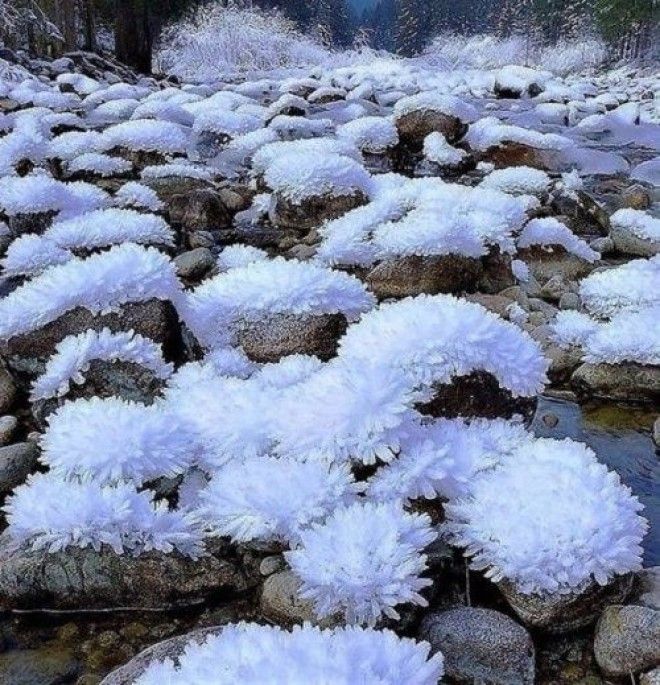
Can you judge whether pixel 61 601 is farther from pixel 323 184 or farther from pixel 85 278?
pixel 323 184

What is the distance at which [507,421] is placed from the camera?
192 cm

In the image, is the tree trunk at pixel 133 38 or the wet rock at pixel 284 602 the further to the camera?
the tree trunk at pixel 133 38

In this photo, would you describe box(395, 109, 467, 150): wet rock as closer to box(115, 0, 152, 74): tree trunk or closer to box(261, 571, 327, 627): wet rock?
box(261, 571, 327, 627): wet rock

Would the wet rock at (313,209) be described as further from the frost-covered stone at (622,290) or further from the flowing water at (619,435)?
the flowing water at (619,435)

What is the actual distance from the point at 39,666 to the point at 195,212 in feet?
9.82

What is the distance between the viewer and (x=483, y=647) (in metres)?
1.37

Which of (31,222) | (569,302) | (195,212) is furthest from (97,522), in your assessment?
(195,212)

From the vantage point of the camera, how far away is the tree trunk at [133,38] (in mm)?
14689

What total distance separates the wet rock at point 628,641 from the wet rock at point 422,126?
5158 millimetres

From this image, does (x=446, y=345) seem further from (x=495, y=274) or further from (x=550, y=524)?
(x=495, y=274)

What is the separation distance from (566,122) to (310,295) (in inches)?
281

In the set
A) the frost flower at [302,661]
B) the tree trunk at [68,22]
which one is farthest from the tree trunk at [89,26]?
the frost flower at [302,661]

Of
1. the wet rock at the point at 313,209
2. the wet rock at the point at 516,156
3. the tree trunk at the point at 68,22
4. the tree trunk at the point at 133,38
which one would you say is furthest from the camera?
the tree trunk at the point at 133,38

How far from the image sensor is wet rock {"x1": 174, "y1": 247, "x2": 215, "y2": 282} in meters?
3.39
